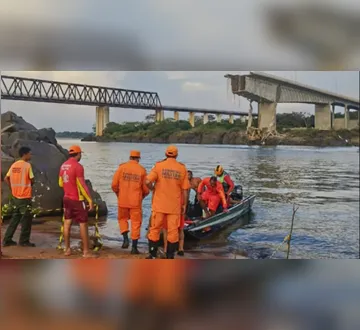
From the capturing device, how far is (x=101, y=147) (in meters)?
6.09

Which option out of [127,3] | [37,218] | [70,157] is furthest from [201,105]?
[37,218]

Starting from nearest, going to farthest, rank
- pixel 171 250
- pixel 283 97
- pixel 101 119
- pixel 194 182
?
pixel 171 250, pixel 283 97, pixel 194 182, pixel 101 119

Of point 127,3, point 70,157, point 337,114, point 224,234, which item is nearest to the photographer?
point 127,3

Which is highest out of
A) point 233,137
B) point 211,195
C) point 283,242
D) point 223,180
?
point 233,137

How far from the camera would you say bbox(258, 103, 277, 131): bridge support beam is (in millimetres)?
6324

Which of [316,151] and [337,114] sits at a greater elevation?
[337,114]

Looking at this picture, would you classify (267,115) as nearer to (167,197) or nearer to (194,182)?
(194,182)

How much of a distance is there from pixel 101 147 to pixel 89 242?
109 centimetres

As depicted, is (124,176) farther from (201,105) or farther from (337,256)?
(337,256)

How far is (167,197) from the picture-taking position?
18.3 feet

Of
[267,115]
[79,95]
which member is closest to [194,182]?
[267,115]

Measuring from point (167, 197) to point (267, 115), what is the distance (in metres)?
1.72

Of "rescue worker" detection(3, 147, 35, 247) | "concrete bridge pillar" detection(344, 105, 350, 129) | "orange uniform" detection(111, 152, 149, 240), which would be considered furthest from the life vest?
"rescue worker" detection(3, 147, 35, 247)

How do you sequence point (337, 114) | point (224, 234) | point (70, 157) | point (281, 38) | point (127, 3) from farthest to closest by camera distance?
1. point (224, 234)
2. point (337, 114)
3. point (70, 157)
4. point (281, 38)
5. point (127, 3)
